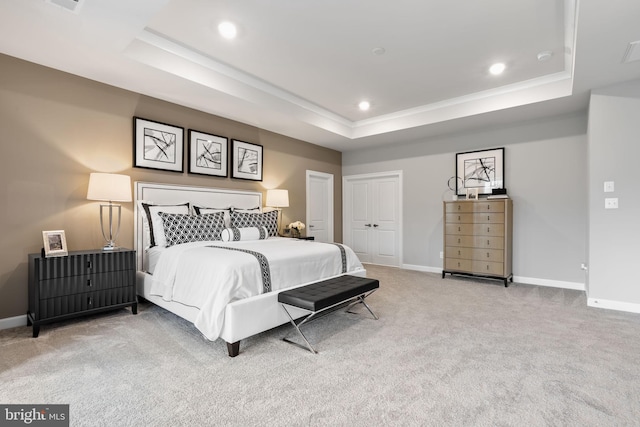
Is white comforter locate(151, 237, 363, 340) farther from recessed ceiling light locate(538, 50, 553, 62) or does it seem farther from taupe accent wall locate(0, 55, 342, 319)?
recessed ceiling light locate(538, 50, 553, 62)

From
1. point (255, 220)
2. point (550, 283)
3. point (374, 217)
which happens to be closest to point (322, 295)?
point (255, 220)

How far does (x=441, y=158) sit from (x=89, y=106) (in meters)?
5.05

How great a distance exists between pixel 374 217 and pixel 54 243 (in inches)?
198

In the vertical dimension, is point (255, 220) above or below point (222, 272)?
above

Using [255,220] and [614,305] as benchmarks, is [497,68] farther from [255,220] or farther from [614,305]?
[255,220]

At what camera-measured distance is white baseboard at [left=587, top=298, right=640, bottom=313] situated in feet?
10.8

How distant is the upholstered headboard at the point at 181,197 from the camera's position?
3730 millimetres

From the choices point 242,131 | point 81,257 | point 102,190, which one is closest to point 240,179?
point 242,131

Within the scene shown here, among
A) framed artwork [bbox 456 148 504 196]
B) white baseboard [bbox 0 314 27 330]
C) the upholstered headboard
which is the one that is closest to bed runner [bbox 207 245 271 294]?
the upholstered headboard

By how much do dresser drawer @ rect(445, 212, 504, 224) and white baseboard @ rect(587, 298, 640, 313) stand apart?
4.57 ft

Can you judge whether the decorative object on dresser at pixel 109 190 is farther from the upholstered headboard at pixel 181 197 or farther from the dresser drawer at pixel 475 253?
the dresser drawer at pixel 475 253

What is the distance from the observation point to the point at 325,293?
2611 mm

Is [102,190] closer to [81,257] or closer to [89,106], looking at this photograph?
[81,257]

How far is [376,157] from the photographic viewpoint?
6.38m
